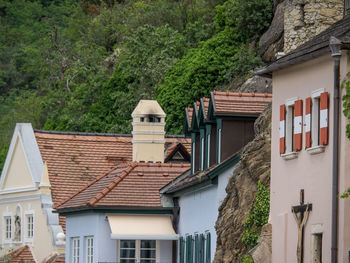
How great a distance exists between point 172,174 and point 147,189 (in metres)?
1.26

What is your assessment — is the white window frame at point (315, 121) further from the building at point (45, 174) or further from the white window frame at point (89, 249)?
the building at point (45, 174)

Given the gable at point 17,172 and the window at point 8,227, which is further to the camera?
the window at point 8,227

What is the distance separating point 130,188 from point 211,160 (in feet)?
16.1

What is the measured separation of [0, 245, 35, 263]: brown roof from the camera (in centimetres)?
4738

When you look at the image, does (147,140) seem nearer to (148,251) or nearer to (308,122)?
(148,251)

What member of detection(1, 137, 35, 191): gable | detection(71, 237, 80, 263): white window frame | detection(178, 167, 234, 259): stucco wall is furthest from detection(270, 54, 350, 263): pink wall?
detection(1, 137, 35, 191): gable

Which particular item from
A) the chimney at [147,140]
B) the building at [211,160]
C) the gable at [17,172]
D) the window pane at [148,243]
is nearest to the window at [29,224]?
the gable at [17,172]

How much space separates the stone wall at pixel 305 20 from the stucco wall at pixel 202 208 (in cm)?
1791

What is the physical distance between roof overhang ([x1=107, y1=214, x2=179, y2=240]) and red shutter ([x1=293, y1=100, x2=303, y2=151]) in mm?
12177

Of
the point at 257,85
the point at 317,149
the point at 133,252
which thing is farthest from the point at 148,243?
the point at 257,85

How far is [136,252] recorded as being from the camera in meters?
38.0

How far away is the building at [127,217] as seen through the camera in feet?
124

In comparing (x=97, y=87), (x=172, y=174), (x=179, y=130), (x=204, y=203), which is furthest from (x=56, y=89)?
(x=204, y=203)

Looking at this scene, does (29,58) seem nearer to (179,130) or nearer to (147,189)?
(179,130)
